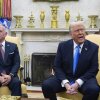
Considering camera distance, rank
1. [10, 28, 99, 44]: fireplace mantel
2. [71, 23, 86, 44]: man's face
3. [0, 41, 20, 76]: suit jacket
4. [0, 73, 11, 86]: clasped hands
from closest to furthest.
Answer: [71, 23, 86, 44]: man's face
[0, 73, 11, 86]: clasped hands
[0, 41, 20, 76]: suit jacket
[10, 28, 99, 44]: fireplace mantel

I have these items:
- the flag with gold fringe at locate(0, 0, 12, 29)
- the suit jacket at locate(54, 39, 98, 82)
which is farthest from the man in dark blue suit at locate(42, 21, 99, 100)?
the flag with gold fringe at locate(0, 0, 12, 29)

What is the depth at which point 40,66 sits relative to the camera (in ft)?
21.8

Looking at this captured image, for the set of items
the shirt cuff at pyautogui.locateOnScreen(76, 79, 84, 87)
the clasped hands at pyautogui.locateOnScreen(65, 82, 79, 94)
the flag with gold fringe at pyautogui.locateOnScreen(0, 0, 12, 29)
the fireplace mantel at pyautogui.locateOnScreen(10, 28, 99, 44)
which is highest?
the flag with gold fringe at pyautogui.locateOnScreen(0, 0, 12, 29)

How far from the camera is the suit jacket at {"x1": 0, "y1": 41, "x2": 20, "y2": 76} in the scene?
3.87 metres

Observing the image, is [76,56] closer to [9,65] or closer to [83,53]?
[83,53]

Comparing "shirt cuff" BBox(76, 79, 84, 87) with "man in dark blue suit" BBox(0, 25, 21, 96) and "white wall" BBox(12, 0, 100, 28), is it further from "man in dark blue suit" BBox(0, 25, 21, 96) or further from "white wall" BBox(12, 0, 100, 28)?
"white wall" BBox(12, 0, 100, 28)

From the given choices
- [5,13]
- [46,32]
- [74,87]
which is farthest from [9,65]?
[46,32]

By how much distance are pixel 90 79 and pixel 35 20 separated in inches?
135

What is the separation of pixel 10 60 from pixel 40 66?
9.02 ft

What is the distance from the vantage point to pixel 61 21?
669cm

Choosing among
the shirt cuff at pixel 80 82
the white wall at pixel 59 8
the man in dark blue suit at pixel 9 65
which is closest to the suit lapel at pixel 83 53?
the shirt cuff at pixel 80 82

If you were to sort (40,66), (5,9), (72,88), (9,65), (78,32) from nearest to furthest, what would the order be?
(72,88), (78,32), (9,65), (5,9), (40,66)

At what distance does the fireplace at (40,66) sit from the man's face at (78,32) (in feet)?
9.86

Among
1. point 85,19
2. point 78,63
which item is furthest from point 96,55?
point 85,19
